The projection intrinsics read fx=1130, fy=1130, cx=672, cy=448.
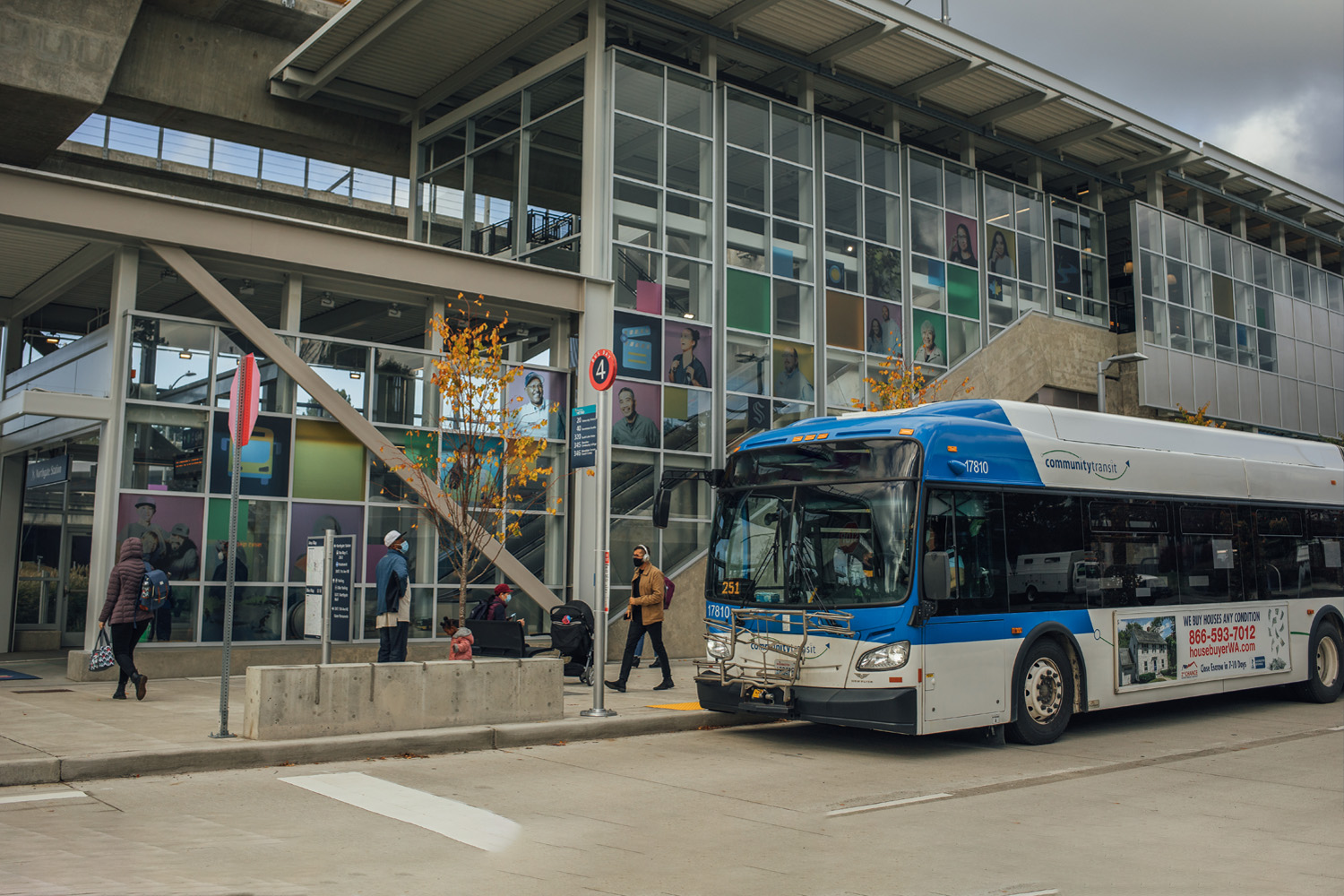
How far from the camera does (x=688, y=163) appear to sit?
22.1m

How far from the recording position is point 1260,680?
14.3 m

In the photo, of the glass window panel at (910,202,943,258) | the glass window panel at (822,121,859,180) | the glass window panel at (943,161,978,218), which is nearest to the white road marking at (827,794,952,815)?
the glass window panel at (822,121,859,180)

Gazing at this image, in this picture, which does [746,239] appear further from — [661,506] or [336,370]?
[661,506]

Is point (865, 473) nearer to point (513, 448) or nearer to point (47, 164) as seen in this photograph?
point (513, 448)

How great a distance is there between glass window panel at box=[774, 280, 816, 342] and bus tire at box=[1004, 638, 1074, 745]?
12335 millimetres

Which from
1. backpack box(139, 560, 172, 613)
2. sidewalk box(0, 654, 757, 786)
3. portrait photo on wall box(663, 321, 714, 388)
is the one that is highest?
portrait photo on wall box(663, 321, 714, 388)

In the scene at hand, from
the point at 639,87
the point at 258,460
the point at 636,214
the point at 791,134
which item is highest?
the point at 791,134

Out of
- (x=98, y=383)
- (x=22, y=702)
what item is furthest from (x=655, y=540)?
(x=22, y=702)

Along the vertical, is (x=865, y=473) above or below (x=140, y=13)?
below

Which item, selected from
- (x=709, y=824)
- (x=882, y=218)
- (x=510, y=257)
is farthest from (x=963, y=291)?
(x=709, y=824)

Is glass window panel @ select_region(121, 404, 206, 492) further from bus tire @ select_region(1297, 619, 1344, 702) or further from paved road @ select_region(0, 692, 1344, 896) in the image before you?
bus tire @ select_region(1297, 619, 1344, 702)

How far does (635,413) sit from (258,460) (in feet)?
21.8

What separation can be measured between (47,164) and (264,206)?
4.34m

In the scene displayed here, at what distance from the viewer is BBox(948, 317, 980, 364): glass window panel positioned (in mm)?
26219
